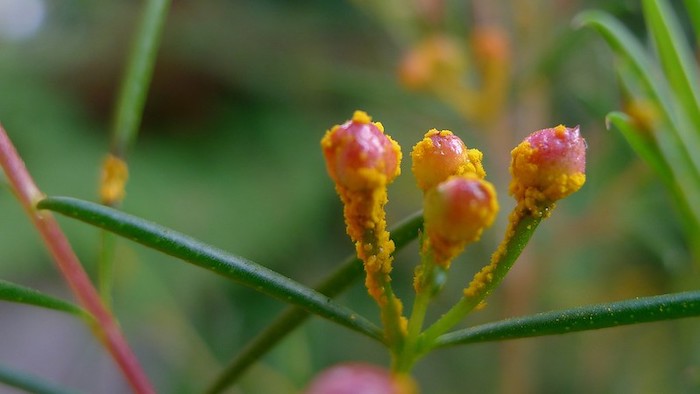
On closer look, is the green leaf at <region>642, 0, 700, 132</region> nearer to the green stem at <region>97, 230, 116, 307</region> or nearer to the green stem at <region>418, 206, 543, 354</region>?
the green stem at <region>418, 206, 543, 354</region>

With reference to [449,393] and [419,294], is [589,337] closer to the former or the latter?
[449,393]

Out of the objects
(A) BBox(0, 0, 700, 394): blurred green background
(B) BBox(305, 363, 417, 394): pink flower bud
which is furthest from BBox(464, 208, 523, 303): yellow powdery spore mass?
(A) BBox(0, 0, 700, 394): blurred green background

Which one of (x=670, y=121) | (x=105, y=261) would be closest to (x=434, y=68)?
(x=670, y=121)

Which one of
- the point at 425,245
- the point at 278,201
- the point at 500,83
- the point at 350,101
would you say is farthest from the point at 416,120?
the point at 425,245

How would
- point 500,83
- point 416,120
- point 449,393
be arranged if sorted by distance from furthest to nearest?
point 416,120 → point 449,393 → point 500,83

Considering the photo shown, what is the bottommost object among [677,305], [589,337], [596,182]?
[677,305]

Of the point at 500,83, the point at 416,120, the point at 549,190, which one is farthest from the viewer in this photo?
the point at 416,120

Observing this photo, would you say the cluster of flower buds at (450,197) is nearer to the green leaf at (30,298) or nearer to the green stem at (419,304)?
the green stem at (419,304)

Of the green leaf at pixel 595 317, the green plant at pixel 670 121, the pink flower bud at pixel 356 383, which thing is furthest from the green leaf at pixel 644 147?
the pink flower bud at pixel 356 383
